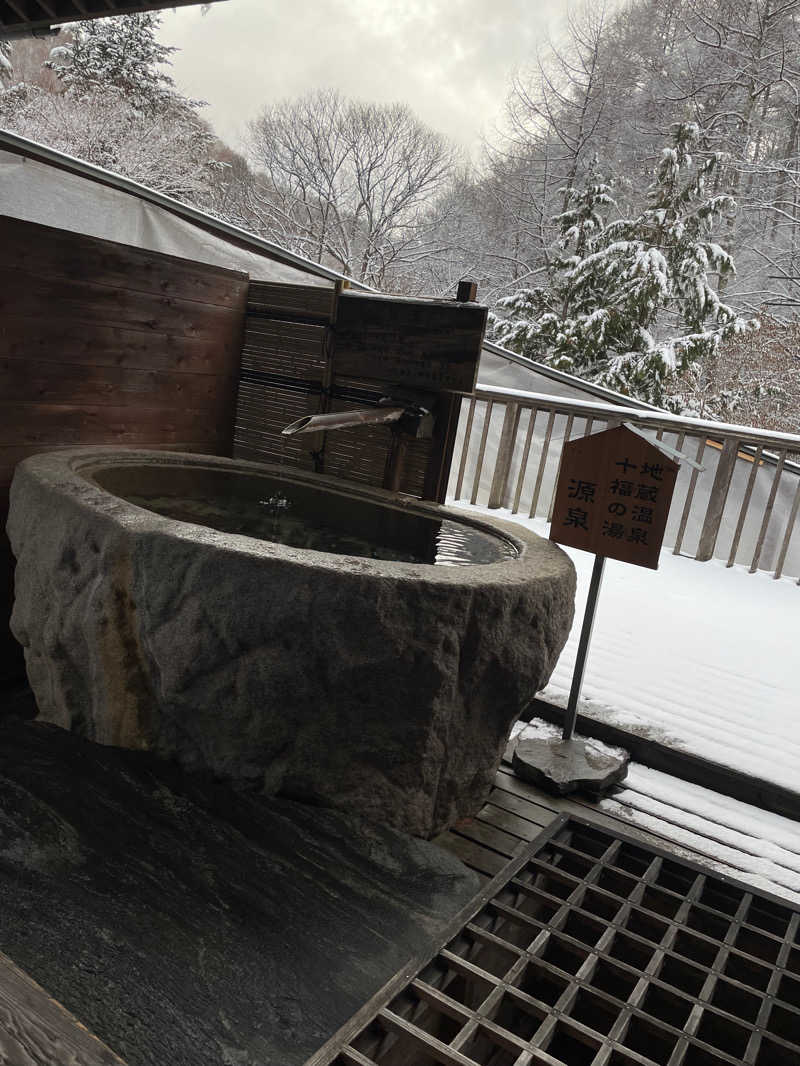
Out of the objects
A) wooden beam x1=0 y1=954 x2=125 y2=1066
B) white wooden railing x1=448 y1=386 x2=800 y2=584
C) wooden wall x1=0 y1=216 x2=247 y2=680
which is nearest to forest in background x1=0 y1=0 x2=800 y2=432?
white wooden railing x1=448 y1=386 x2=800 y2=584

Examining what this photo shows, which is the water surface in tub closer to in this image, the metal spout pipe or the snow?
the metal spout pipe

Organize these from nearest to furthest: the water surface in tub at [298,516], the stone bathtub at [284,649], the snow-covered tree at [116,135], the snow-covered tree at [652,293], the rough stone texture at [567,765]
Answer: the stone bathtub at [284,649]
the rough stone texture at [567,765]
the water surface in tub at [298,516]
the snow-covered tree at [652,293]
the snow-covered tree at [116,135]

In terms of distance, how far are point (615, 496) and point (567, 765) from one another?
1006mm

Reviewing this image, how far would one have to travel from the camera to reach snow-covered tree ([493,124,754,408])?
34.0 ft

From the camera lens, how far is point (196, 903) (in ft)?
6.16

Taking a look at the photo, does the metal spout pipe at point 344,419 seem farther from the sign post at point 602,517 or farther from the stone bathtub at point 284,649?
the sign post at point 602,517

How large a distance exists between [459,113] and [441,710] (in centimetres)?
1593

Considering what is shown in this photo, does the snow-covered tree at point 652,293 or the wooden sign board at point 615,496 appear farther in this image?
the snow-covered tree at point 652,293

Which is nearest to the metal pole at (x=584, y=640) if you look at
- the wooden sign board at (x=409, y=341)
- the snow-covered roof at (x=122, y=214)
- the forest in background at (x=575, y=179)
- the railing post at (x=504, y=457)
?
the wooden sign board at (x=409, y=341)

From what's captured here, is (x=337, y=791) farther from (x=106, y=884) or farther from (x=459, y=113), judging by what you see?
(x=459, y=113)

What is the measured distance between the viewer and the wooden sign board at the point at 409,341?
3.11 m

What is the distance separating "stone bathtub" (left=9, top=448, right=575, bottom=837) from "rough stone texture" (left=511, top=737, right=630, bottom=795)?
0.97 ft

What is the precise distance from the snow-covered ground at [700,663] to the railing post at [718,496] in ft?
0.51

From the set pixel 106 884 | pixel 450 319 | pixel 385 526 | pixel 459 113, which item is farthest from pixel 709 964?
pixel 459 113
